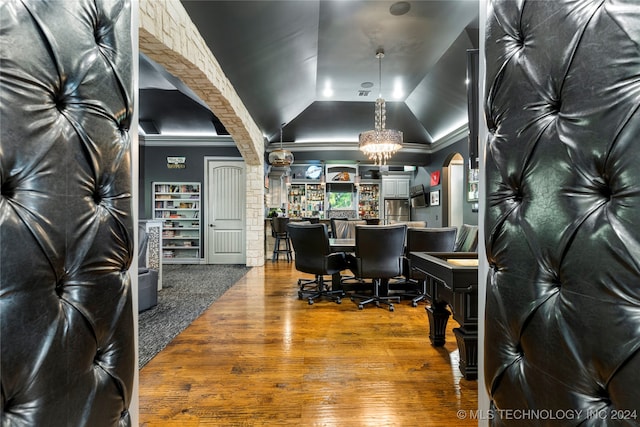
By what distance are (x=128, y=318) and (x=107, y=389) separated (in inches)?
→ 6.2

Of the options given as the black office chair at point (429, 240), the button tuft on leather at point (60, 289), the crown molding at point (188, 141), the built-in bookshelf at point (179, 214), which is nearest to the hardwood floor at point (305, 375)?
the black office chair at point (429, 240)

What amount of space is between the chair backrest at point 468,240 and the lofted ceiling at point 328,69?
286 cm

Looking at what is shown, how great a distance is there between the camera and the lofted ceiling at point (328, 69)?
3.59 metres

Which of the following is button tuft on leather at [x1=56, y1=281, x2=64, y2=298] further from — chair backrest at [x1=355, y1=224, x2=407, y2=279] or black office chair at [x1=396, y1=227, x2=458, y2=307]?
black office chair at [x1=396, y1=227, x2=458, y2=307]

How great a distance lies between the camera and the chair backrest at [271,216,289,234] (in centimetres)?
689

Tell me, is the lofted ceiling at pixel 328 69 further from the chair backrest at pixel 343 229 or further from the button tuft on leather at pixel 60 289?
the button tuft on leather at pixel 60 289

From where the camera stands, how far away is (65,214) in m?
0.61

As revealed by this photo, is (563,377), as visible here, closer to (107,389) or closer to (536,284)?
(536,284)

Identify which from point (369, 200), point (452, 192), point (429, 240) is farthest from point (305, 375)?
point (369, 200)

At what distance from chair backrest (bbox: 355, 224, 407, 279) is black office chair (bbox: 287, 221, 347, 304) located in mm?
394

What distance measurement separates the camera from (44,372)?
553 mm

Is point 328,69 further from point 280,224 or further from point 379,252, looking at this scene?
point 379,252

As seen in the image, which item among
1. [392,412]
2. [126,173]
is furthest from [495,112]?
[392,412]

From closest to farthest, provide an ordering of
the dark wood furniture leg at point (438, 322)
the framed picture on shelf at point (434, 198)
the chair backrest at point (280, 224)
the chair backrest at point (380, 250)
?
the dark wood furniture leg at point (438, 322) < the chair backrest at point (380, 250) < the chair backrest at point (280, 224) < the framed picture on shelf at point (434, 198)
